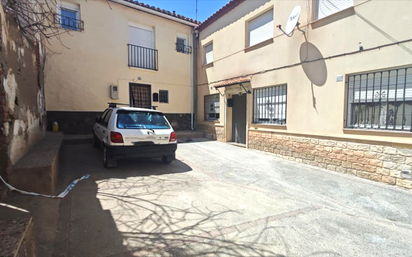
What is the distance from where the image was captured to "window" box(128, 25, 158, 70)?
10.8 metres

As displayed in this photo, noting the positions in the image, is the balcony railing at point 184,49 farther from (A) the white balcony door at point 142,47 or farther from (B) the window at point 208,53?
(A) the white balcony door at point 142,47

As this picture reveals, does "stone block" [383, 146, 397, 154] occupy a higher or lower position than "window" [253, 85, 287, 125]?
lower

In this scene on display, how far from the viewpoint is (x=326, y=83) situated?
6.12 m

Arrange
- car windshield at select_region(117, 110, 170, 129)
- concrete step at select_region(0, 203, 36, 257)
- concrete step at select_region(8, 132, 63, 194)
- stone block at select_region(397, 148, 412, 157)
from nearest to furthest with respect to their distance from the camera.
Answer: concrete step at select_region(0, 203, 36, 257), concrete step at select_region(8, 132, 63, 194), stone block at select_region(397, 148, 412, 157), car windshield at select_region(117, 110, 170, 129)

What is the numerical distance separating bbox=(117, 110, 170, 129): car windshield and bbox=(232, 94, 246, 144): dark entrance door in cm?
442

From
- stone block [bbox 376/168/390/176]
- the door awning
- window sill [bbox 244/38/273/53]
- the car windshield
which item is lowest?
stone block [bbox 376/168/390/176]

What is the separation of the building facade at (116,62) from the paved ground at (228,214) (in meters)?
4.61

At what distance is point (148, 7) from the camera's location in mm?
10570

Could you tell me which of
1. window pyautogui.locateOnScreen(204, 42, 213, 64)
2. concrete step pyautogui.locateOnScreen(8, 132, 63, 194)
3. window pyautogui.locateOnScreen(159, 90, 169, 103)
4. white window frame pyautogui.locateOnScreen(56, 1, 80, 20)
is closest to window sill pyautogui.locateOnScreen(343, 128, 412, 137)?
concrete step pyautogui.locateOnScreen(8, 132, 63, 194)

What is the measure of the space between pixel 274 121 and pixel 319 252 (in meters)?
5.77

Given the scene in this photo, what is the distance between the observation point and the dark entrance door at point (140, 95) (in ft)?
35.7

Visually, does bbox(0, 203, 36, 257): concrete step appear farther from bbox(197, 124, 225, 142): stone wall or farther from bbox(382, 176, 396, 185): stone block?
bbox(197, 124, 225, 142): stone wall

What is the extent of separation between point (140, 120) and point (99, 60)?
237 inches

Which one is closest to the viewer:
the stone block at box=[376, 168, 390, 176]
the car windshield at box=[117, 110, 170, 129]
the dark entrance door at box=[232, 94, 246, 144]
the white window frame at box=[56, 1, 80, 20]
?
the stone block at box=[376, 168, 390, 176]
